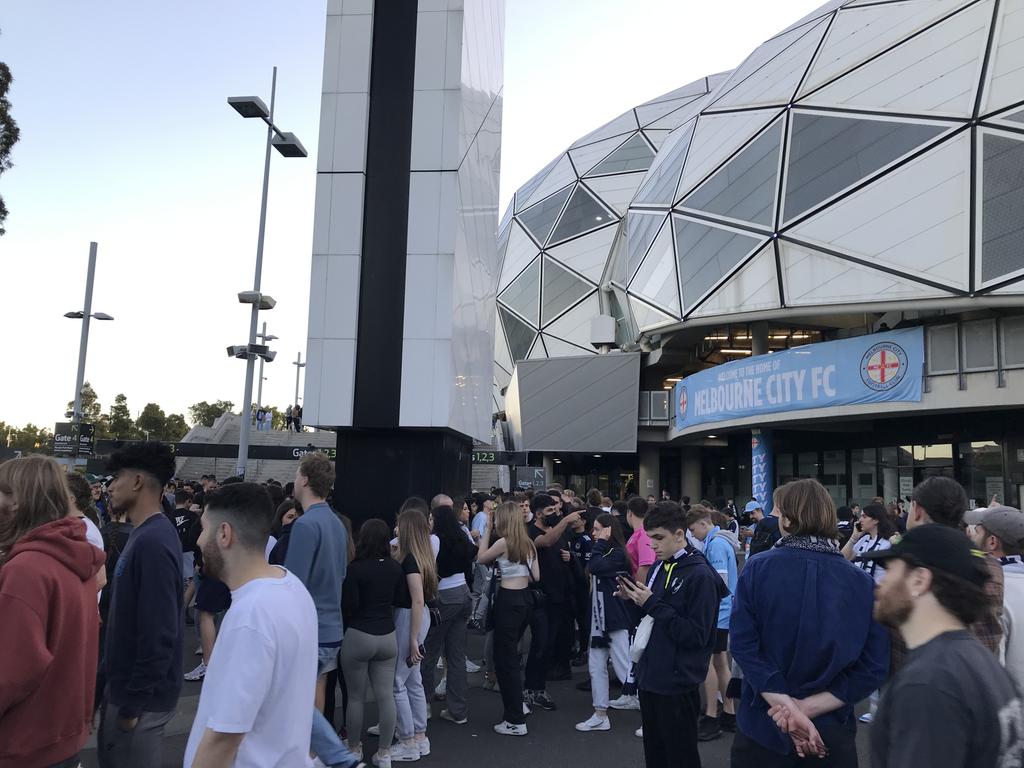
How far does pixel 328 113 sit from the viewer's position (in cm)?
1062

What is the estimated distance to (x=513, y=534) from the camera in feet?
23.7

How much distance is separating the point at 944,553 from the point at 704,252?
24.4m

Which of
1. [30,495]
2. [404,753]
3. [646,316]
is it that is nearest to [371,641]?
[404,753]

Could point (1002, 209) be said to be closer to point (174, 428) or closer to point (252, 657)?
point (252, 657)

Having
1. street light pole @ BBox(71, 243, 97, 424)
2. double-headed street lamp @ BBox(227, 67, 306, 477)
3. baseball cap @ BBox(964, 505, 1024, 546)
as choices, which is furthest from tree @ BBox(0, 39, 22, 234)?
baseball cap @ BBox(964, 505, 1024, 546)

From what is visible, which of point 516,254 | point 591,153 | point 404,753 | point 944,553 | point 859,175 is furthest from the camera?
point 591,153

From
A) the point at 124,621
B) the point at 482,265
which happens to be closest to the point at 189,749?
the point at 124,621

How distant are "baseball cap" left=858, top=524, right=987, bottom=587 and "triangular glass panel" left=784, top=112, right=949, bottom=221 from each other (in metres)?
22.2

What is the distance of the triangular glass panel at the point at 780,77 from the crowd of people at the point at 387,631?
23751 mm

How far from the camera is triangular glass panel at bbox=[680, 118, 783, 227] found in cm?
2402

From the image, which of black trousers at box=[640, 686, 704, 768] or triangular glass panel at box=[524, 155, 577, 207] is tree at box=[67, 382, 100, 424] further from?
black trousers at box=[640, 686, 704, 768]

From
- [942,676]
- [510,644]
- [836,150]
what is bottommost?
[510,644]

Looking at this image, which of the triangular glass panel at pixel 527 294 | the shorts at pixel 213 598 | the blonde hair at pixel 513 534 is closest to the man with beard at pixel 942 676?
the blonde hair at pixel 513 534

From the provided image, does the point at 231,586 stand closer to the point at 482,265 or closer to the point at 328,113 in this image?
the point at 328,113
